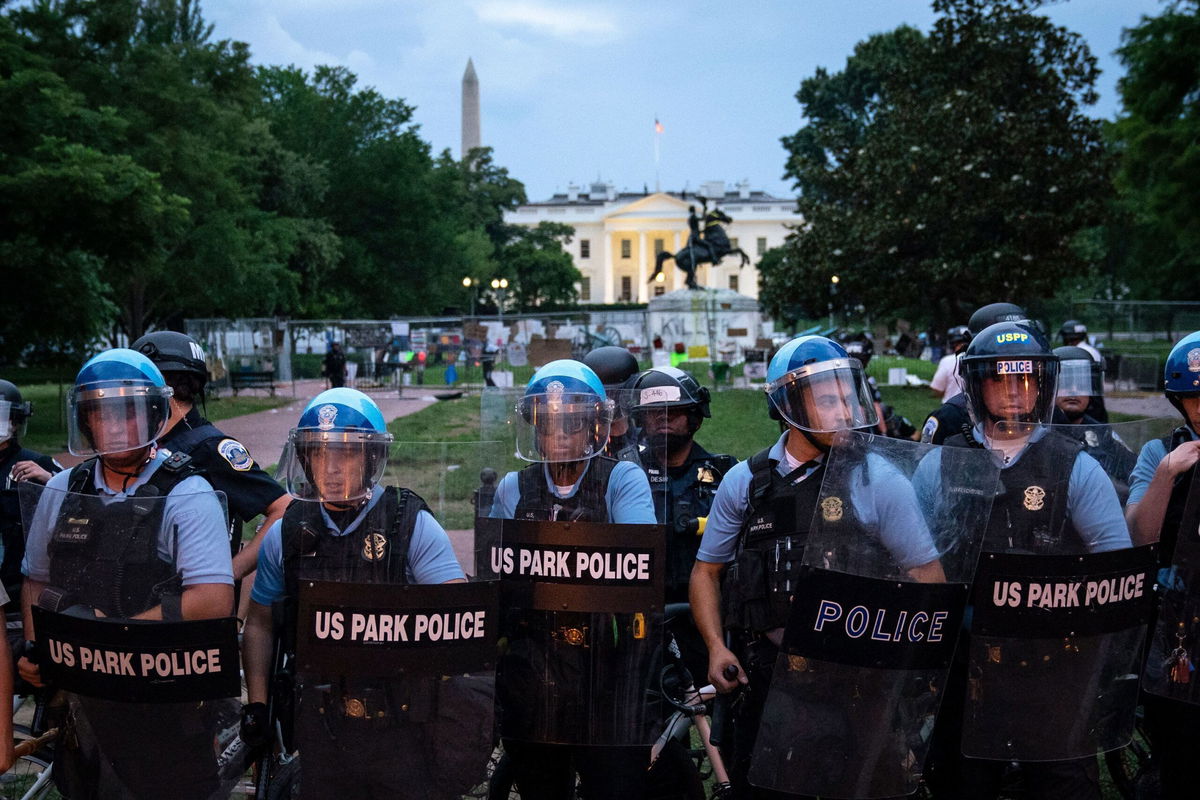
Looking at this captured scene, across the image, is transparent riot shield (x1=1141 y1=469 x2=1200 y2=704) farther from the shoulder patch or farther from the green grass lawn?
the green grass lawn

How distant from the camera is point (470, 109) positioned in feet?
438

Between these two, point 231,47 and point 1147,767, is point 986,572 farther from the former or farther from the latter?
point 231,47

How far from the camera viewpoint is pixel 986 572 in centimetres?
322

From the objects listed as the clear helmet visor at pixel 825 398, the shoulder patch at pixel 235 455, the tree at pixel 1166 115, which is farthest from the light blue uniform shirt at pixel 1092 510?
the tree at pixel 1166 115

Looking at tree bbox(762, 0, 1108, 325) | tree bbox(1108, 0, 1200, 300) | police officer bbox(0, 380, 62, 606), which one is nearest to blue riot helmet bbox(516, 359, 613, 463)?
police officer bbox(0, 380, 62, 606)

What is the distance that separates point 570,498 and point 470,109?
135062 millimetres

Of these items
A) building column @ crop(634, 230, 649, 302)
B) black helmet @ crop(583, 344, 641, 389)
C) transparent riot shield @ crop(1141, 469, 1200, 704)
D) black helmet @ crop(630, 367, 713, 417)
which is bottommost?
transparent riot shield @ crop(1141, 469, 1200, 704)

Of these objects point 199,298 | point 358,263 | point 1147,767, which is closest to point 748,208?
point 358,263

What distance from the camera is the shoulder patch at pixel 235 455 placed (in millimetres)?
4527

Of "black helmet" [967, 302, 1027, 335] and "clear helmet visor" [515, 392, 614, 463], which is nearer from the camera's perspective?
"clear helmet visor" [515, 392, 614, 463]

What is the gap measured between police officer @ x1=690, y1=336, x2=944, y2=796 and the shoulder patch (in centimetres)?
189

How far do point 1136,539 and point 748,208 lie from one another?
374 ft

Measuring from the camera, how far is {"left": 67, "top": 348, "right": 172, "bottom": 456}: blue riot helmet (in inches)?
148

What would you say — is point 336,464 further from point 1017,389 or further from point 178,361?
point 1017,389
